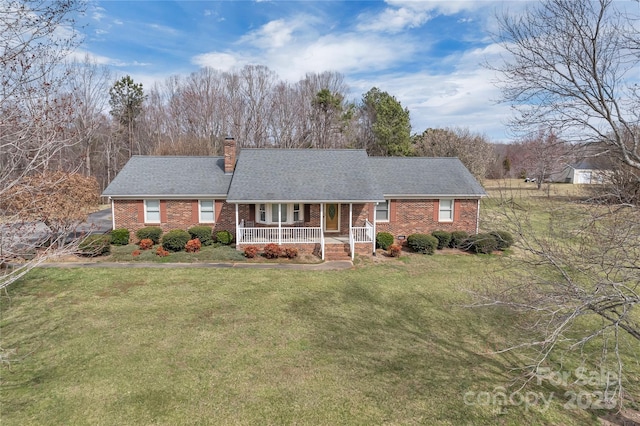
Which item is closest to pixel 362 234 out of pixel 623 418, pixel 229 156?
pixel 229 156

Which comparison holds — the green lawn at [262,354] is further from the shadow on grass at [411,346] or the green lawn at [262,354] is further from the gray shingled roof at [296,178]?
the gray shingled roof at [296,178]

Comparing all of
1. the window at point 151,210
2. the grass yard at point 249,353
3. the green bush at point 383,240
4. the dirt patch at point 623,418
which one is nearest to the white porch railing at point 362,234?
the green bush at point 383,240

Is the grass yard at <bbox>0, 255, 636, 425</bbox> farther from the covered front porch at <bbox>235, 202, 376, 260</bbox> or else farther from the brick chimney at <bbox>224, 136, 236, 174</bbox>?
the brick chimney at <bbox>224, 136, 236, 174</bbox>

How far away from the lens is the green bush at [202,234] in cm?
1722

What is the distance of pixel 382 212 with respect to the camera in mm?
18797

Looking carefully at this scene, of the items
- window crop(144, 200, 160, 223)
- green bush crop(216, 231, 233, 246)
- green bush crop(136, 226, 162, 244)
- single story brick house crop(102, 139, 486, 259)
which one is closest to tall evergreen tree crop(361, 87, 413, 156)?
single story brick house crop(102, 139, 486, 259)

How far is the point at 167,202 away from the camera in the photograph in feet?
59.2

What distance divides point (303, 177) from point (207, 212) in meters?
5.35

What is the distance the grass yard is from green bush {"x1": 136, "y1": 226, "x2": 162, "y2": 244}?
173 inches

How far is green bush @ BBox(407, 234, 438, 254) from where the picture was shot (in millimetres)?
17111

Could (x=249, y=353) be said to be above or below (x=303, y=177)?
below

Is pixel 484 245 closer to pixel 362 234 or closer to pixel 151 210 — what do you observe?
pixel 362 234

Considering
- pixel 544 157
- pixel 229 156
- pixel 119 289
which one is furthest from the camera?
pixel 229 156

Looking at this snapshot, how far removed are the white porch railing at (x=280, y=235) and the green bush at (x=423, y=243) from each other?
15.3 ft
